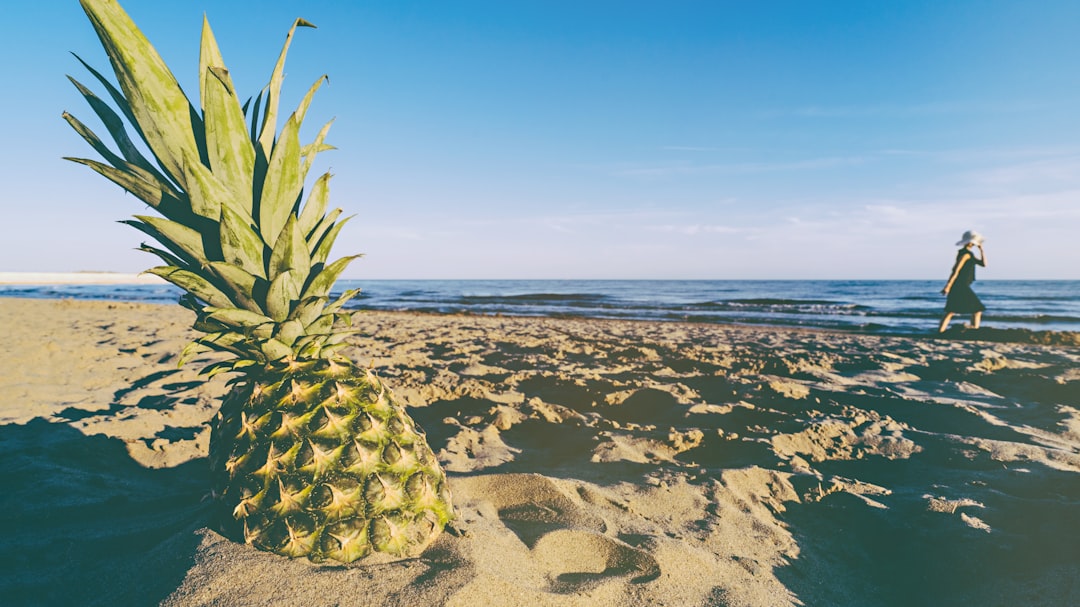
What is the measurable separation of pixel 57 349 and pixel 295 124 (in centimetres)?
647

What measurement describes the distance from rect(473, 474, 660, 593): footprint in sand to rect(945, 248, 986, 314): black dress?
10784 millimetres

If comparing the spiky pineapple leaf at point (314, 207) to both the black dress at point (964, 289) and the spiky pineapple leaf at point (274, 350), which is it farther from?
the black dress at point (964, 289)

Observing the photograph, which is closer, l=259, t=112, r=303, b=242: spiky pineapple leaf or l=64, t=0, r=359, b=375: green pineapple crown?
l=64, t=0, r=359, b=375: green pineapple crown

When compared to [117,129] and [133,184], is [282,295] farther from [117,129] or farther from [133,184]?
[117,129]

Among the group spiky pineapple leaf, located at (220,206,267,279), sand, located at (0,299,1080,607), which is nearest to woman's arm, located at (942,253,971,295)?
sand, located at (0,299,1080,607)

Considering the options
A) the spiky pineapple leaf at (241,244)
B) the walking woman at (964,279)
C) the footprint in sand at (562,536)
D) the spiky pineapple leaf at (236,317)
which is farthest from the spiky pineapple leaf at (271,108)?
A: the walking woman at (964,279)

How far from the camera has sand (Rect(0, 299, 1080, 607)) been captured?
159 centimetres

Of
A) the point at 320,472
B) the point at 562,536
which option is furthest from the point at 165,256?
the point at 562,536

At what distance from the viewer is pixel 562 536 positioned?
199cm

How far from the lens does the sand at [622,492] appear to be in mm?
1592

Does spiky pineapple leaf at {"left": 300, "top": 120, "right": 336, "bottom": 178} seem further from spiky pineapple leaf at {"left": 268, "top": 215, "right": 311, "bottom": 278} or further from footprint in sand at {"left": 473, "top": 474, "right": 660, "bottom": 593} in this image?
footprint in sand at {"left": 473, "top": 474, "right": 660, "bottom": 593}

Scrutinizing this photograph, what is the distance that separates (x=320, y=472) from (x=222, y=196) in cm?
99

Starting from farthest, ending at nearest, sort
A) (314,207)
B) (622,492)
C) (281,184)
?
1. (622,492)
2. (314,207)
3. (281,184)

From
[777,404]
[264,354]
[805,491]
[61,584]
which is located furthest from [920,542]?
[61,584]
